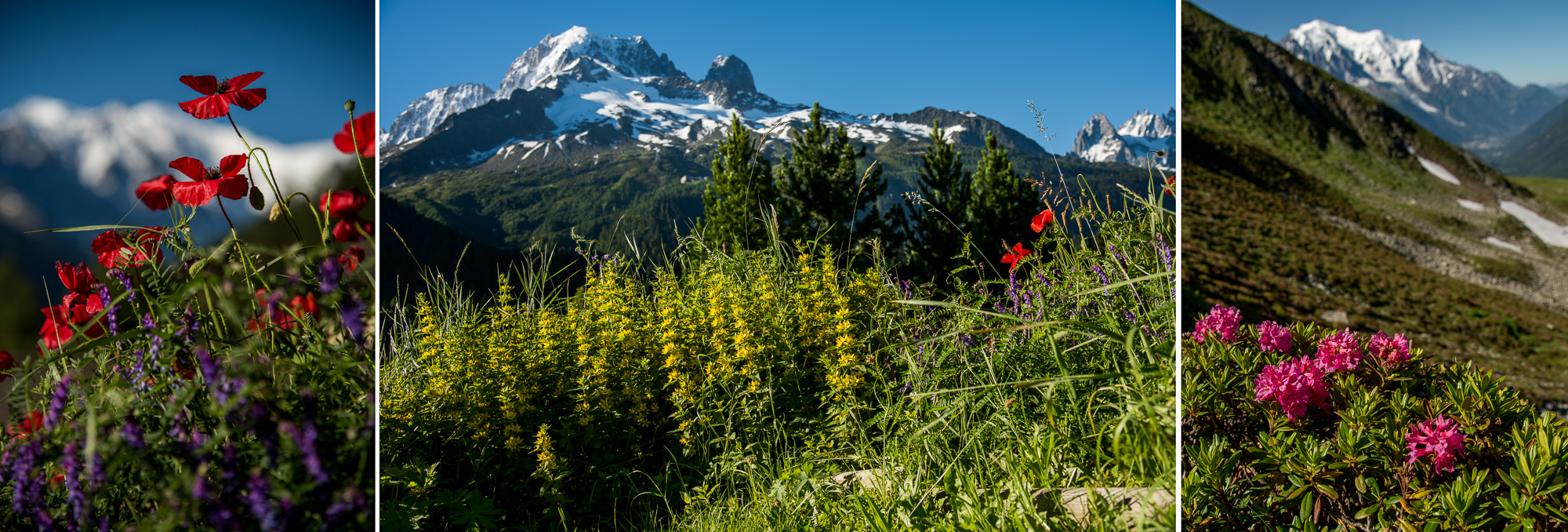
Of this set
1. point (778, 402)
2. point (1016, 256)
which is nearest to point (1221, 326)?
point (1016, 256)

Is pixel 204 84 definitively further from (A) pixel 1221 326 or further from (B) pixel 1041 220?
(A) pixel 1221 326

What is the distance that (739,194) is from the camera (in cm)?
581

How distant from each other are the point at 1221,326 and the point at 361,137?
79.7 inches

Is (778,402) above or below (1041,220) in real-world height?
below

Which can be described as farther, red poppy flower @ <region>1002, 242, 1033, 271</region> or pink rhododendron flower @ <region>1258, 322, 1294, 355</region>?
red poppy flower @ <region>1002, 242, 1033, 271</region>

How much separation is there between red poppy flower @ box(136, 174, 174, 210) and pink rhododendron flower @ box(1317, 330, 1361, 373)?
2432 mm

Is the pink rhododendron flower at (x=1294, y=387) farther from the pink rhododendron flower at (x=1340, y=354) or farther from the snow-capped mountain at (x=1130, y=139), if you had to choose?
the snow-capped mountain at (x=1130, y=139)

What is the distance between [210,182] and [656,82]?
9.81 ft

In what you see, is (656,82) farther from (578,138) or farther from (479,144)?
(578,138)

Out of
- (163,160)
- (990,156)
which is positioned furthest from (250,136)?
(990,156)

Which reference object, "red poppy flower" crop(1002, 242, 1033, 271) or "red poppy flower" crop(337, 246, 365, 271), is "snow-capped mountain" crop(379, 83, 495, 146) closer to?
"red poppy flower" crop(337, 246, 365, 271)

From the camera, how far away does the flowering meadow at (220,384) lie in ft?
2.42

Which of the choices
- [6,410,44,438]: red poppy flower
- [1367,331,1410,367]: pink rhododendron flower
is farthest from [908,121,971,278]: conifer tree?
[6,410,44,438]: red poppy flower

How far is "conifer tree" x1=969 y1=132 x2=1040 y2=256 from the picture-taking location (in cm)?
756
